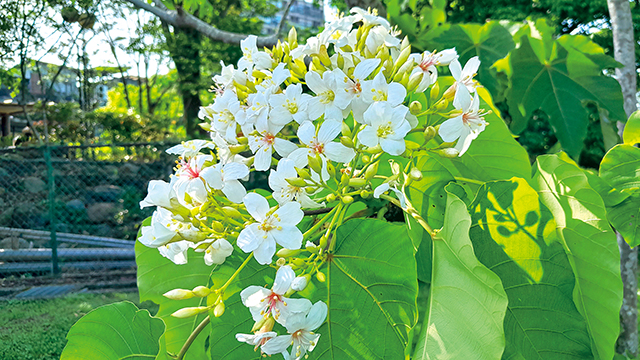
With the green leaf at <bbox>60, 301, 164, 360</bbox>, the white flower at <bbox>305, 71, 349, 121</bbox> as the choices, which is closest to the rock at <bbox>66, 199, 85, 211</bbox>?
the green leaf at <bbox>60, 301, 164, 360</bbox>

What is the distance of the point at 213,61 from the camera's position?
8234 millimetres

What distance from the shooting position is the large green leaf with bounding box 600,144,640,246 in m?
0.55

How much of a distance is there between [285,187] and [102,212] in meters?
5.99

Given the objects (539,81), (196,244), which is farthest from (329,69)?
(539,81)

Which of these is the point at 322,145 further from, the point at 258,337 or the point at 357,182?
the point at 258,337

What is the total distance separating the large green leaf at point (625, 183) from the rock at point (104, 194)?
6080mm

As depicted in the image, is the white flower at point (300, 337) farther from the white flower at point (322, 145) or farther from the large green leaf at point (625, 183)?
the large green leaf at point (625, 183)

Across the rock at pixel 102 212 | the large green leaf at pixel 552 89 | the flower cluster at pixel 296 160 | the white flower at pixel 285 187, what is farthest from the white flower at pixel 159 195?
the rock at pixel 102 212

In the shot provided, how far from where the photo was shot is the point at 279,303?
419 mm

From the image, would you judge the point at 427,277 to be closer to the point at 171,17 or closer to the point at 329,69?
the point at 329,69

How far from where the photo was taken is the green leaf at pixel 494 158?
0.62m

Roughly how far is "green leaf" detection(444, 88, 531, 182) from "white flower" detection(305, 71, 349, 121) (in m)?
0.24

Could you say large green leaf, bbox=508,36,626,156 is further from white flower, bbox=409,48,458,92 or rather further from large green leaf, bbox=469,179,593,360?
large green leaf, bbox=469,179,593,360

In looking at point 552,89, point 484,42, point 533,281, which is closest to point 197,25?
point 484,42
